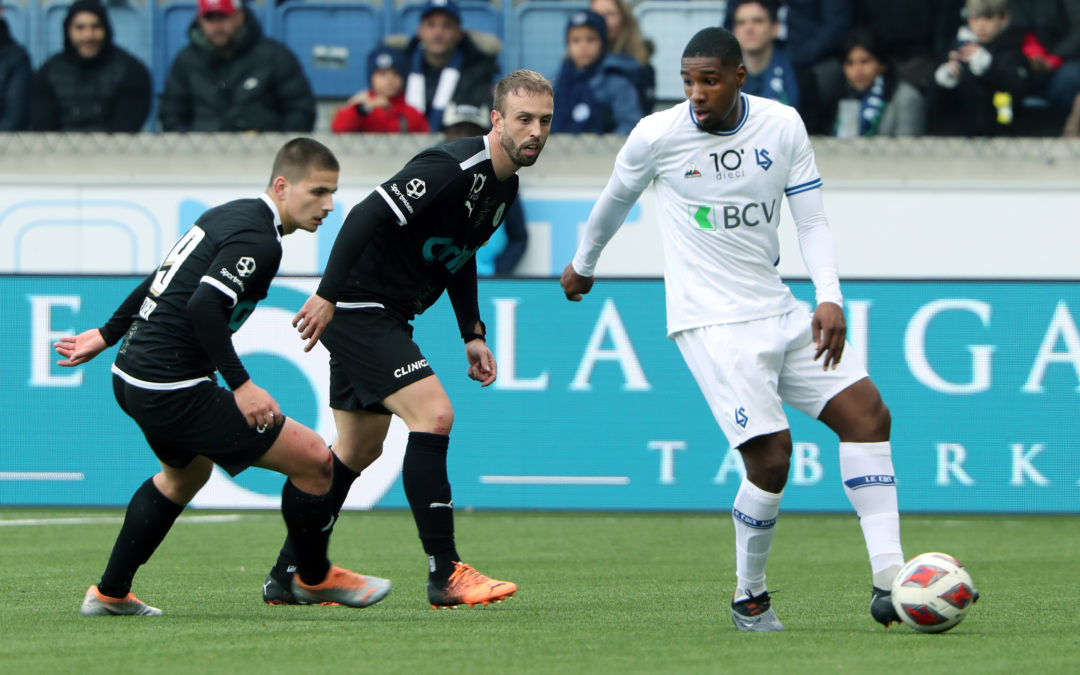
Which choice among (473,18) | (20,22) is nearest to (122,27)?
(20,22)

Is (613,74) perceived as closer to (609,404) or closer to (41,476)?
(609,404)

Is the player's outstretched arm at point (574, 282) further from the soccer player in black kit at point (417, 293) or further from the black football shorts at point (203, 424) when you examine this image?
the black football shorts at point (203, 424)

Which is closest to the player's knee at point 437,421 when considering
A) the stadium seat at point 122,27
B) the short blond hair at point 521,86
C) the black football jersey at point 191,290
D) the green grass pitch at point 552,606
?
the green grass pitch at point 552,606

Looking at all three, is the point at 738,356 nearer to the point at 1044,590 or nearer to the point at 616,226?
the point at 616,226

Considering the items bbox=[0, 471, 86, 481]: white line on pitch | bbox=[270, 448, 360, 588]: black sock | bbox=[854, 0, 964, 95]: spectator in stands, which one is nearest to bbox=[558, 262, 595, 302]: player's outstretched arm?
bbox=[270, 448, 360, 588]: black sock

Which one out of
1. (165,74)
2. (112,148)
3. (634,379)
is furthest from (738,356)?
(165,74)

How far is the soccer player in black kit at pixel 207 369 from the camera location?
5.38 metres

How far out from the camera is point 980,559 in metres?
8.05

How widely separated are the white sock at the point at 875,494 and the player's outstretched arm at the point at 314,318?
6.12ft

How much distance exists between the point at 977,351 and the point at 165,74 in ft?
25.1

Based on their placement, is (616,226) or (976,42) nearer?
(616,226)

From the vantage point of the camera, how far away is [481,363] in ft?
21.3

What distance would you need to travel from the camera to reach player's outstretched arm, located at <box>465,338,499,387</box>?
6.45m

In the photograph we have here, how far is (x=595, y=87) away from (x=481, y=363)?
660 cm
